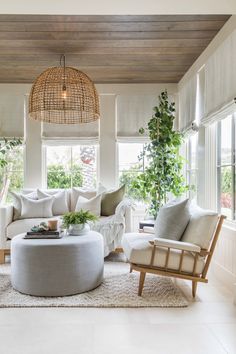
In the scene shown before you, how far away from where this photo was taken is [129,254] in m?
3.14

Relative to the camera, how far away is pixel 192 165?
4836 millimetres

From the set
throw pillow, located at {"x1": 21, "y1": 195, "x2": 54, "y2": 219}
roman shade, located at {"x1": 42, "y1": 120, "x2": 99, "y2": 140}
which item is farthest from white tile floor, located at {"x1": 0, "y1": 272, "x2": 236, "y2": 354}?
roman shade, located at {"x1": 42, "y1": 120, "x2": 99, "y2": 140}

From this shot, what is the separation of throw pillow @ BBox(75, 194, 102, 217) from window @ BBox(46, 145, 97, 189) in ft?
2.57

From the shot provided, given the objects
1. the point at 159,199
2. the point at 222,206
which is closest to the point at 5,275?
the point at 159,199

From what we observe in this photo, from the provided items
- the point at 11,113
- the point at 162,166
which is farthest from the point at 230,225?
the point at 11,113

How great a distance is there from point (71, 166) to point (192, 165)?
2028 millimetres

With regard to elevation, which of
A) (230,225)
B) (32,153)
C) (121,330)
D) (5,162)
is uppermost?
(32,153)

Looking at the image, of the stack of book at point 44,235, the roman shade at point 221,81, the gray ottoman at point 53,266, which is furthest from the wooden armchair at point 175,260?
the roman shade at point 221,81

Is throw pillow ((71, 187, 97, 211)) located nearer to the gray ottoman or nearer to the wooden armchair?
the gray ottoman

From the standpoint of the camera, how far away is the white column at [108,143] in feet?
17.9

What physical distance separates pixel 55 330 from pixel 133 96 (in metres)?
4.00

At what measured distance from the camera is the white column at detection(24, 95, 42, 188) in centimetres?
540

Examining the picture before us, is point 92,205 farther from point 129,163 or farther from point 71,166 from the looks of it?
point 129,163

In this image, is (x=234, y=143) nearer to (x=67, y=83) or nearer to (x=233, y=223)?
(x=233, y=223)
